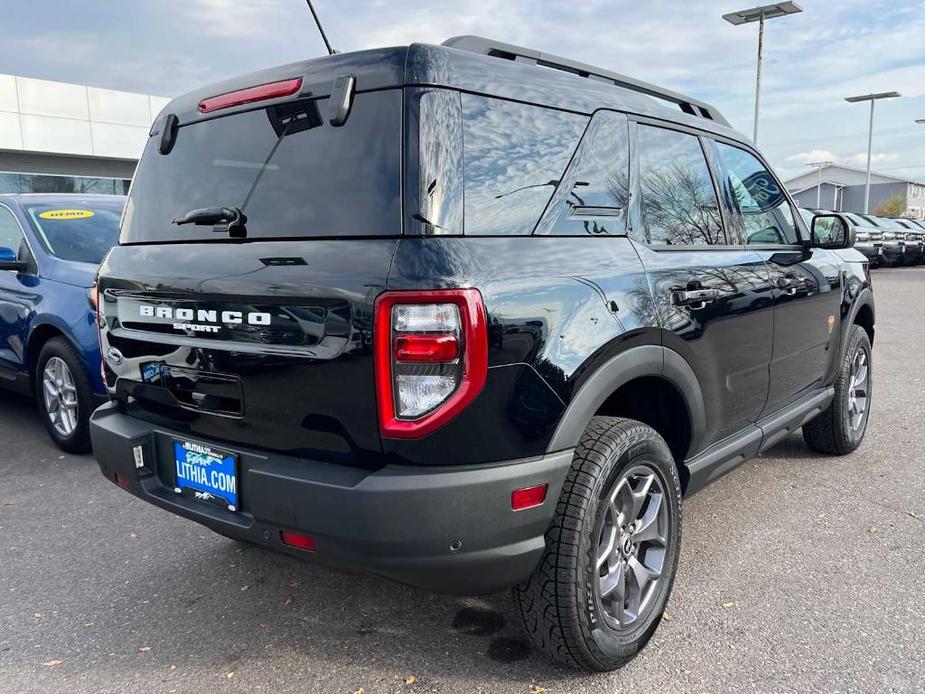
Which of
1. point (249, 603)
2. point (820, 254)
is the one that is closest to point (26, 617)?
point (249, 603)

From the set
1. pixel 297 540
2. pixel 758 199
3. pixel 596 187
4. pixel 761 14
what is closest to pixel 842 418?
pixel 758 199

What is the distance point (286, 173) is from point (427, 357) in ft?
2.71

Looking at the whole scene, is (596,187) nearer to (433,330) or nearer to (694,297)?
(694,297)

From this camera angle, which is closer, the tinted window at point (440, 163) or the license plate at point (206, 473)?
the tinted window at point (440, 163)

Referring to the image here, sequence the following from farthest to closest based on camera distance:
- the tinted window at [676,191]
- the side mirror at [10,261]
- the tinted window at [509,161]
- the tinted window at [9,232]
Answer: the tinted window at [9,232] < the side mirror at [10,261] < the tinted window at [676,191] < the tinted window at [509,161]

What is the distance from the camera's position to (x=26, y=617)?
2926mm

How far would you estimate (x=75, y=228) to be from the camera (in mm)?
5387

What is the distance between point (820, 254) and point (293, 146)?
3044mm

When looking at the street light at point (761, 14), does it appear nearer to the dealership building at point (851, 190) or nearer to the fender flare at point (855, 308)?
the fender flare at point (855, 308)

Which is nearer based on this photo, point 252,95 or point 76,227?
point 252,95

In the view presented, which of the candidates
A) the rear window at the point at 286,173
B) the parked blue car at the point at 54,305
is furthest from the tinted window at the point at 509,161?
the parked blue car at the point at 54,305

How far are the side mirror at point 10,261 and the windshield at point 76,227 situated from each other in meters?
0.19

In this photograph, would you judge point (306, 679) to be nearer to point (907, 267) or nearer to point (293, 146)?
point (293, 146)

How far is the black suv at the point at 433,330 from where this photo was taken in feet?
6.70
